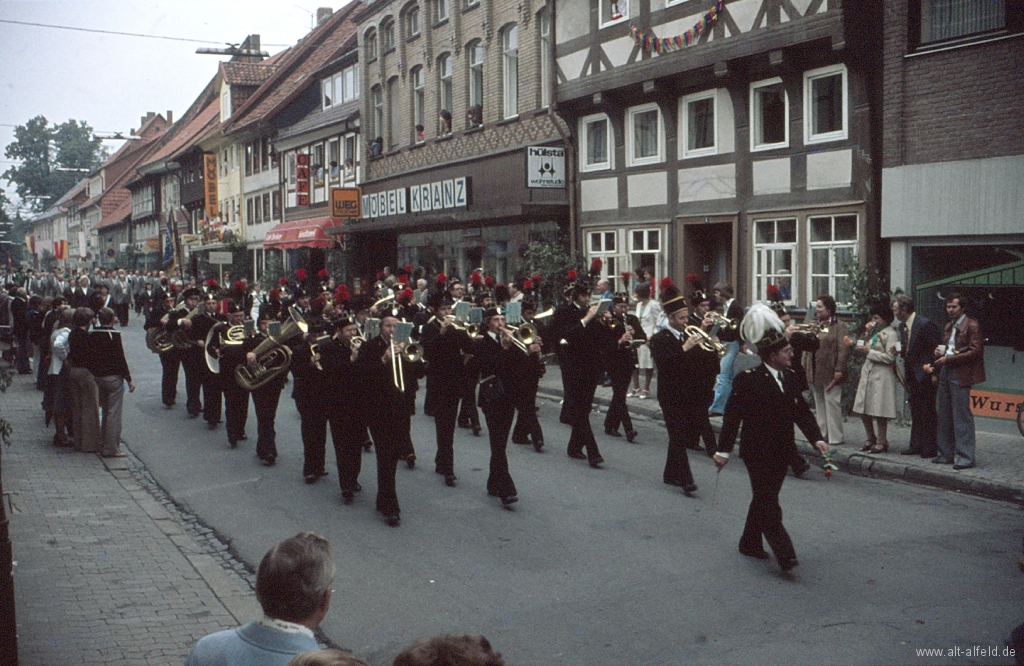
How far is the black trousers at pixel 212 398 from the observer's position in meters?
13.9

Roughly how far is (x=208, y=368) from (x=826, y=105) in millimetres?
10282

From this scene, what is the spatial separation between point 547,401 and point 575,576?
9587 mm

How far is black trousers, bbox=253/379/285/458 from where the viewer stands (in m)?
11.3

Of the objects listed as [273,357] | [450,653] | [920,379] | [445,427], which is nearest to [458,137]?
[273,357]

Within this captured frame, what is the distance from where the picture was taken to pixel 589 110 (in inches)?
851

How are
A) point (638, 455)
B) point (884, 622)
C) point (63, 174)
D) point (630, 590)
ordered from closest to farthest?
point (884, 622), point (630, 590), point (638, 455), point (63, 174)

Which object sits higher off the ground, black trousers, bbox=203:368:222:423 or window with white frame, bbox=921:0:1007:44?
window with white frame, bbox=921:0:1007:44

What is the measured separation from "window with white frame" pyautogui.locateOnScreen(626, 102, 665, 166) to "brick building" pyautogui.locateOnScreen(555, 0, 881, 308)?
0.03 meters

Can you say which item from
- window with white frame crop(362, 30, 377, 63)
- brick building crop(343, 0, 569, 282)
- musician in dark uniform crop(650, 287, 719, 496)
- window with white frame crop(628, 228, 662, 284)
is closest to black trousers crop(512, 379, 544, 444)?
musician in dark uniform crop(650, 287, 719, 496)

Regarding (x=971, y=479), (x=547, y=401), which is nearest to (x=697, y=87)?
(x=547, y=401)

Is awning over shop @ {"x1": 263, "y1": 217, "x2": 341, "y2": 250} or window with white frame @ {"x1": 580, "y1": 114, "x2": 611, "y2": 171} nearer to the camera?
window with white frame @ {"x1": 580, "y1": 114, "x2": 611, "y2": 171}

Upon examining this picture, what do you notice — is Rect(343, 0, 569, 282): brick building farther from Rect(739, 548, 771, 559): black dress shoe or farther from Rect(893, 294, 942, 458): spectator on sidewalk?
Rect(739, 548, 771, 559): black dress shoe

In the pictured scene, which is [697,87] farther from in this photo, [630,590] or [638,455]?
[630,590]

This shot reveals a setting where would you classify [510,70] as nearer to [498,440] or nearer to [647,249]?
[647,249]
